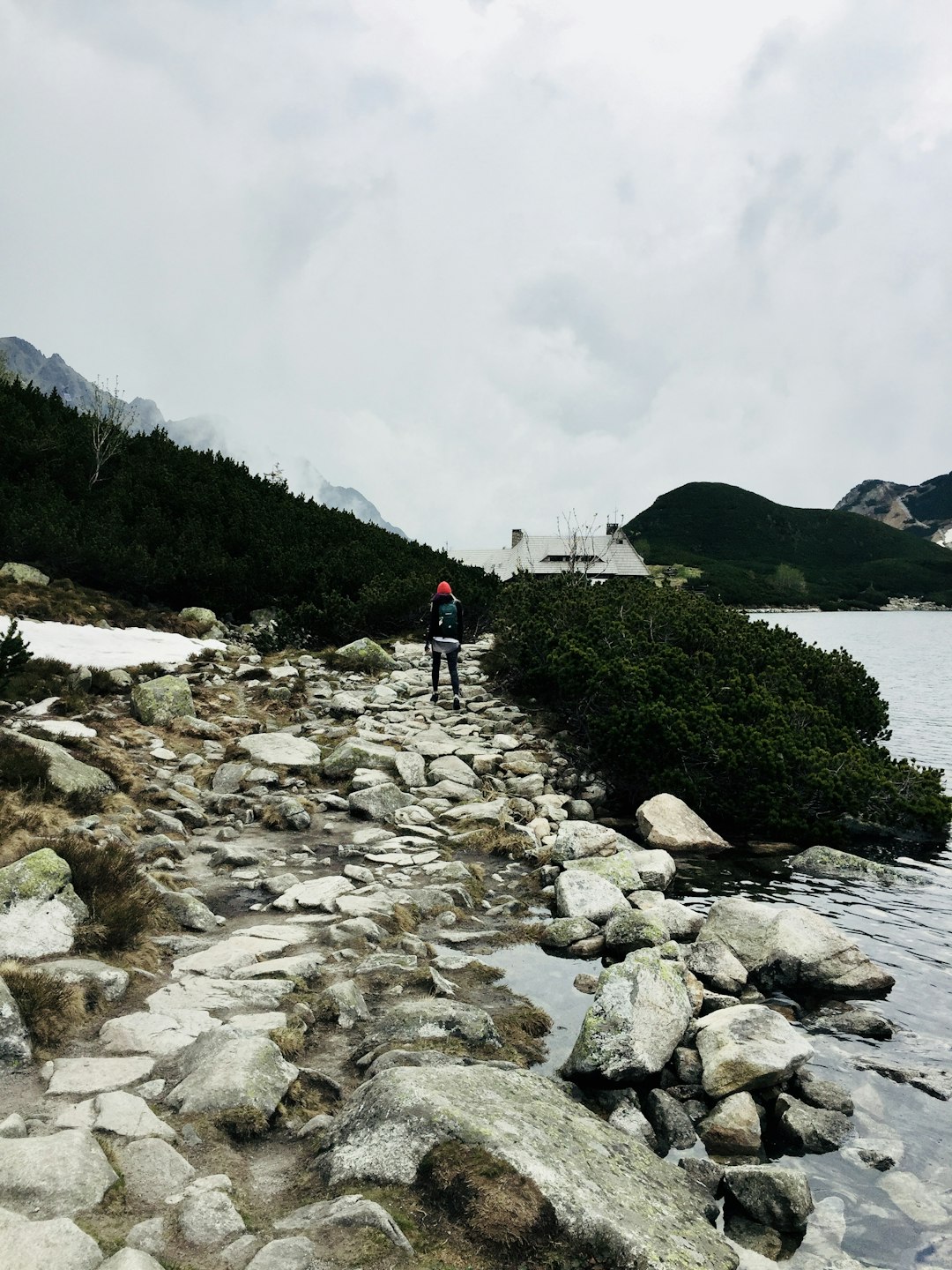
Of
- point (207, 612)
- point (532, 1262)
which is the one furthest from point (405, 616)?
point (532, 1262)

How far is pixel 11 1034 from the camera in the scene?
13.9 ft

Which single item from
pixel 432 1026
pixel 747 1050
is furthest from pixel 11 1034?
pixel 747 1050

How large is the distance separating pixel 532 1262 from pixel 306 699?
12.6 m

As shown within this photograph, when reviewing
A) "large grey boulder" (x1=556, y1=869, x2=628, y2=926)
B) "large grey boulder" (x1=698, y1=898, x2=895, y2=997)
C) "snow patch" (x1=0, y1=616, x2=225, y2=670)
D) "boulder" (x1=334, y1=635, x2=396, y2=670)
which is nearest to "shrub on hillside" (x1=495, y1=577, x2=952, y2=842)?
"boulder" (x1=334, y1=635, x2=396, y2=670)

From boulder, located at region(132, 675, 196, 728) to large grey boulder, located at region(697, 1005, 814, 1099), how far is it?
9.13 meters

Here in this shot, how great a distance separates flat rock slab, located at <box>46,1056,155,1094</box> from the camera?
404cm

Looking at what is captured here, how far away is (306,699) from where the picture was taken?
1522cm

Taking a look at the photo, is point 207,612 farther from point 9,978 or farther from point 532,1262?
point 532,1262

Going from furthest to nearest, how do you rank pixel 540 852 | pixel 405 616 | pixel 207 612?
pixel 405 616 → pixel 207 612 → pixel 540 852

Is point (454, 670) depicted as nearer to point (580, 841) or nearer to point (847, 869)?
point (580, 841)

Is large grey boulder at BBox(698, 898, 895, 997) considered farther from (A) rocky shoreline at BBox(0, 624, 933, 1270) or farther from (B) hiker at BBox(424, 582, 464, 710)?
(B) hiker at BBox(424, 582, 464, 710)

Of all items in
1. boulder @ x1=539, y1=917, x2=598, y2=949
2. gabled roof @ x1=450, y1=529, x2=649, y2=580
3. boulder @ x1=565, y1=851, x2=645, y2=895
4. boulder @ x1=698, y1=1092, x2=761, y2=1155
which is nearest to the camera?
boulder @ x1=698, y1=1092, x2=761, y2=1155

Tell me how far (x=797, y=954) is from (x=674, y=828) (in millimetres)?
4140

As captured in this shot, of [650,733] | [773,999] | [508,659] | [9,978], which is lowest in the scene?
[773,999]
